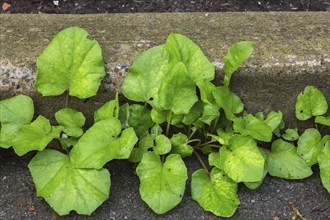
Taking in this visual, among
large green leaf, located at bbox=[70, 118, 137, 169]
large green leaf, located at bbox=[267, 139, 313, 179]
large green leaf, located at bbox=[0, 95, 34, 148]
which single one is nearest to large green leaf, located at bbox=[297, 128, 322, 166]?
large green leaf, located at bbox=[267, 139, 313, 179]

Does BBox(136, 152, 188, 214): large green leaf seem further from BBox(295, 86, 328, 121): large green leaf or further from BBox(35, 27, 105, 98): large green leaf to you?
BBox(295, 86, 328, 121): large green leaf

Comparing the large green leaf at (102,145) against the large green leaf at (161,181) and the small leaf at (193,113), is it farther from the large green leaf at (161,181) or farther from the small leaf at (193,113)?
the small leaf at (193,113)

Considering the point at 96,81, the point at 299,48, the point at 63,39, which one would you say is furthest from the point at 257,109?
the point at 63,39

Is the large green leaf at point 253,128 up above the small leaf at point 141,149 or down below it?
above

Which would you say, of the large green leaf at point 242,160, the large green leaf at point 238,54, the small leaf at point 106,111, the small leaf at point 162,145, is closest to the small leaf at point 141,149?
the small leaf at point 162,145

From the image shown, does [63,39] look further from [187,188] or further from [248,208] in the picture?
[248,208]

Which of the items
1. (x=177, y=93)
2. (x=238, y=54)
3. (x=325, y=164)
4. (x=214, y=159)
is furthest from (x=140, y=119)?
(x=325, y=164)

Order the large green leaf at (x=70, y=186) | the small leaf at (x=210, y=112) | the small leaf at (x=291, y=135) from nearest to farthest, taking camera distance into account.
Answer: the large green leaf at (x=70, y=186) → the small leaf at (x=210, y=112) → the small leaf at (x=291, y=135)
